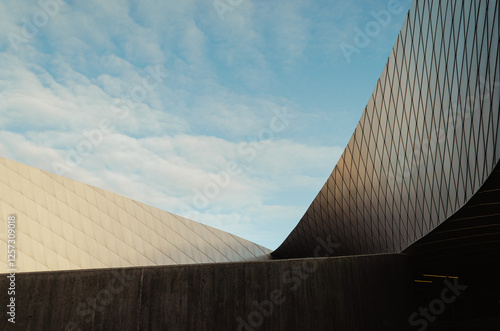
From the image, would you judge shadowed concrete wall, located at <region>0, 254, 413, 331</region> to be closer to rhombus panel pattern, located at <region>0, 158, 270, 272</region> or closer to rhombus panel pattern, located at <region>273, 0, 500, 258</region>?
rhombus panel pattern, located at <region>273, 0, 500, 258</region>

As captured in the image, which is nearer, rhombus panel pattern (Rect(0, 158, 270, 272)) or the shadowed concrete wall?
the shadowed concrete wall

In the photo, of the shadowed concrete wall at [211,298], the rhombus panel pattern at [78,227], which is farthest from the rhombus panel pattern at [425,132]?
the rhombus panel pattern at [78,227]

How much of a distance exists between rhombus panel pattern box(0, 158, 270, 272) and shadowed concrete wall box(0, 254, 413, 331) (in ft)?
41.5

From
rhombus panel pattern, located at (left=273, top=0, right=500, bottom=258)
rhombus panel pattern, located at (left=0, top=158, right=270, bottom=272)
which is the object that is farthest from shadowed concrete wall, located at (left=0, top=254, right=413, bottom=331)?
rhombus panel pattern, located at (left=0, top=158, right=270, bottom=272)

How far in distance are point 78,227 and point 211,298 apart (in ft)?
62.8

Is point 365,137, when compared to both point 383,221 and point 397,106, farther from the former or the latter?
point 383,221

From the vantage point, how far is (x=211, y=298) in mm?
11477

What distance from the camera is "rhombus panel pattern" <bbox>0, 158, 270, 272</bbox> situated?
74.9 ft

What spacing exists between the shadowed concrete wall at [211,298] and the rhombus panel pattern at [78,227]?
41.5 ft

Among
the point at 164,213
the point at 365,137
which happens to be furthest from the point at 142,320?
the point at 164,213

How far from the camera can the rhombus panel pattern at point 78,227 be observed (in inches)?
899

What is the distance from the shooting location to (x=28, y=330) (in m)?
10.7

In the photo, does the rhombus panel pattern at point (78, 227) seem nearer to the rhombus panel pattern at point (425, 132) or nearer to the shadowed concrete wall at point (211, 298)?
the shadowed concrete wall at point (211, 298)

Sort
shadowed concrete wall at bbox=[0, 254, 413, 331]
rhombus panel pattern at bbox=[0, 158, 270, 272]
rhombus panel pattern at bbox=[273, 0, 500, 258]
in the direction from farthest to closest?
1. rhombus panel pattern at bbox=[0, 158, 270, 272]
2. rhombus panel pattern at bbox=[273, 0, 500, 258]
3. shadowed concrete wall at bbox=[0, 254, 413, 331]
